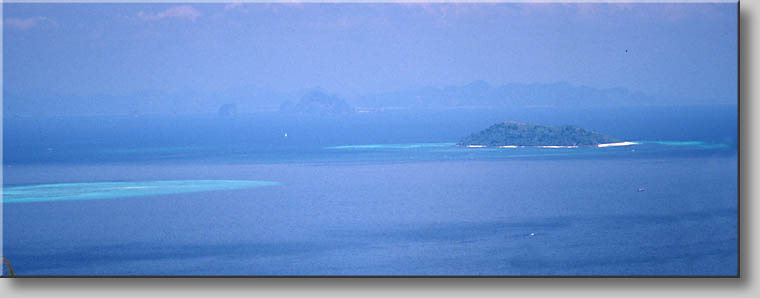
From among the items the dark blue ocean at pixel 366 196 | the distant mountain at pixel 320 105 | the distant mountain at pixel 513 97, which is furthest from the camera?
the distant mountain at pixel 320 105

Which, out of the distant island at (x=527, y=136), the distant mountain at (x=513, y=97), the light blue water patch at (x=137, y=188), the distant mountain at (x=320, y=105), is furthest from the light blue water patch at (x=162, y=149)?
the distant island at (x=527, y=136)

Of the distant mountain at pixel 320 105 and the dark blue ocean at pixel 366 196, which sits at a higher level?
the distant mountain at pixel 320 105

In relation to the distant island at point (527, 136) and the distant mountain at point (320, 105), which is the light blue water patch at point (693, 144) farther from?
the distant mountain at point (320, 105)

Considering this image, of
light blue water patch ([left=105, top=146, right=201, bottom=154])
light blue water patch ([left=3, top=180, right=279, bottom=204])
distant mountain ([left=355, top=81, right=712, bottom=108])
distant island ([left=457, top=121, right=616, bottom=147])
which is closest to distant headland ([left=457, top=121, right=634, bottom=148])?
distant island ([left=457, top=121, right=616, bottom=147])

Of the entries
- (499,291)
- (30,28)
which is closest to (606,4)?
(499,291)

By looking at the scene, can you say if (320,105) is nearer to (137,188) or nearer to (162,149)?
Answer: (162,149)

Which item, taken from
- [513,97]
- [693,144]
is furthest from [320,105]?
[693,144]

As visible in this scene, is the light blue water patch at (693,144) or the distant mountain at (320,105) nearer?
the light blue water patch at (693,144)
